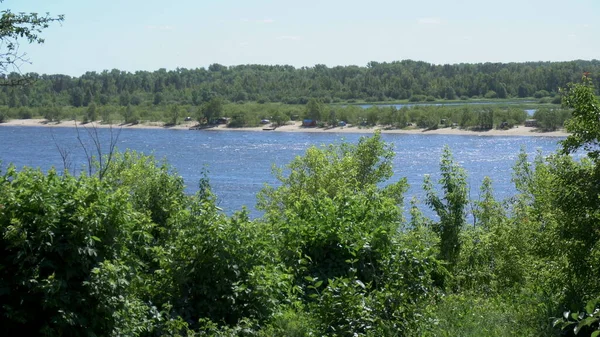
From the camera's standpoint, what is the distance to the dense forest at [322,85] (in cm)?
13500

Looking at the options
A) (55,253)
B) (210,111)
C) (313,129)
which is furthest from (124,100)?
(55,253)

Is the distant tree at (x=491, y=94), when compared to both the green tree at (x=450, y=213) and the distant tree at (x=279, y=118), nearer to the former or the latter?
the distant tree at (x=279, y=118)

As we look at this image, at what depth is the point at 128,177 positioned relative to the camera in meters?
18.4

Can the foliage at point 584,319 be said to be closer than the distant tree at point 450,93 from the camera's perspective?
Yes

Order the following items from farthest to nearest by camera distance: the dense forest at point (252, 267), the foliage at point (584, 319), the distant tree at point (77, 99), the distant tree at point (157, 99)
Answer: the distant tree at point (157, 99) < the distant tree at point (77, 99) < the dense forest at point (252, 267) < the foliage at point (584, 319)

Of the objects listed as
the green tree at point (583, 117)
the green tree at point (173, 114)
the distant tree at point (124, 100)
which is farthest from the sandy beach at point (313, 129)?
the green tree at point (583, 117)

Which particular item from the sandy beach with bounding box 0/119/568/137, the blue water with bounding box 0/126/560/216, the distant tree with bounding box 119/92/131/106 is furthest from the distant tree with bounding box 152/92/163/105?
the blue water with bounding box 0/126/560/216

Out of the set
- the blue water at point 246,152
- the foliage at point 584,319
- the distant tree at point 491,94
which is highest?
the foliage at point 584,319

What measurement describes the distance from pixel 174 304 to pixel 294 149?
249ft

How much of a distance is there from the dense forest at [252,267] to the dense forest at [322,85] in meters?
119

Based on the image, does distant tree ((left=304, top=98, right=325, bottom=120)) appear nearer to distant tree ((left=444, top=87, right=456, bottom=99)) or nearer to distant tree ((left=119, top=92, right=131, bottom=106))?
distant tree ((left=444, top=87, right=456, bottom=99))

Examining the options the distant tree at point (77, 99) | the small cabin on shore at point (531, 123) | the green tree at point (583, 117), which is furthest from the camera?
the distant tree at point (77, 99)

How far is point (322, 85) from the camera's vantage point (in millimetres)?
161875

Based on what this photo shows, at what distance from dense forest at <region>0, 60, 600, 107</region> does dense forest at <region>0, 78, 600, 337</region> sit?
119m
